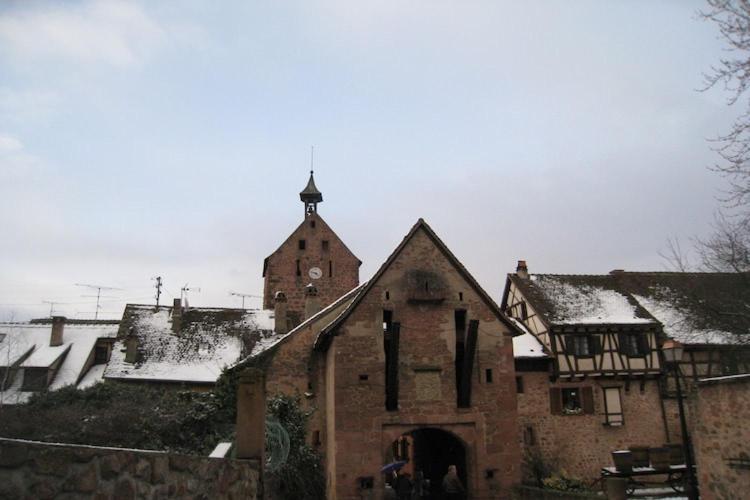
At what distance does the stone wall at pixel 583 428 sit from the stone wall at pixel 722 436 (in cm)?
1558

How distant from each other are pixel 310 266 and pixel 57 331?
16.3m

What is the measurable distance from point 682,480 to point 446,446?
9.08m

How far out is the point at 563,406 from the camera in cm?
3089

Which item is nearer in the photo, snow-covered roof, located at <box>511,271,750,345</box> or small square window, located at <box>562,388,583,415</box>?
snow-covered roof, located at <box>511,271,750,345</box>

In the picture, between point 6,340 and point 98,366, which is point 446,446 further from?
point 6,340

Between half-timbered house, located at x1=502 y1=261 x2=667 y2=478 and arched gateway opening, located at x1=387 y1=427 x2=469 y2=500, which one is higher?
half-timbered house, located at x1=502 y1=261 x2=667 y2=478

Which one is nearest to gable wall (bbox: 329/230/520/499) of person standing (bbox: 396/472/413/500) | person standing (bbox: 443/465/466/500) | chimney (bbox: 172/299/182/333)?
person standing (bbox: 443/465/466/500)

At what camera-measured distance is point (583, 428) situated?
30.6 meters

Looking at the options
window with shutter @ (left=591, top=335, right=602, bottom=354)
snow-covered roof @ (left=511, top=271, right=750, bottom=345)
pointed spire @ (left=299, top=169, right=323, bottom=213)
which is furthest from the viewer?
pointed spire @ (left=299, top=169, right=323, bottom=213)

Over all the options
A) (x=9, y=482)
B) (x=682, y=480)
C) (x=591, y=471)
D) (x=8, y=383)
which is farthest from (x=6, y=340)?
(x=9, y=482)

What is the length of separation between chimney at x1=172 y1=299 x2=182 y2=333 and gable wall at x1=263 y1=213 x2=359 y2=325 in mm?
7562

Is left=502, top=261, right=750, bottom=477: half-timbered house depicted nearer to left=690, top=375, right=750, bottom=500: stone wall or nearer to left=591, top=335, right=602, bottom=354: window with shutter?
left=591, top=335, right=602, bottom=354: window with shutter

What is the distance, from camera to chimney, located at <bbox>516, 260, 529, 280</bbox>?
35.5 metres

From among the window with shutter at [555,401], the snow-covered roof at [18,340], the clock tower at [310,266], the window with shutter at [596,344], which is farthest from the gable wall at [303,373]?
the snow-covered roof at [18,340]
